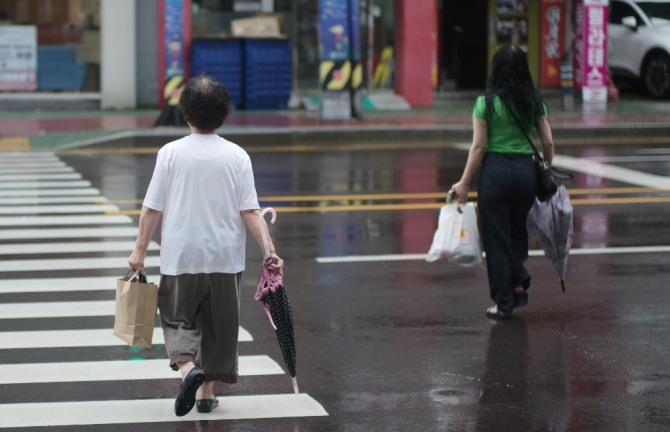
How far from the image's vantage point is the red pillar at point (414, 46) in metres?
26.6

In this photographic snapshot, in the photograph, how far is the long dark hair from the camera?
8.63 metres

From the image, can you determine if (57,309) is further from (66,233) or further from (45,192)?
(45,192)

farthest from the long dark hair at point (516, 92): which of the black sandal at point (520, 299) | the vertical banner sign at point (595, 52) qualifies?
the vertical banner sign at point (595, 52)

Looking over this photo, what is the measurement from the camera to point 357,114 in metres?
23.0

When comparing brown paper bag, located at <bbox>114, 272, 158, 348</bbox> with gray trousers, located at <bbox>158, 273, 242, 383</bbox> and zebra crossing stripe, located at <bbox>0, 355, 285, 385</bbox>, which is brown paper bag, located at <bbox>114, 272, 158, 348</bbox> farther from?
zebra crossing stripe, located at <bbox>0, 355, 285, 385</bbox>

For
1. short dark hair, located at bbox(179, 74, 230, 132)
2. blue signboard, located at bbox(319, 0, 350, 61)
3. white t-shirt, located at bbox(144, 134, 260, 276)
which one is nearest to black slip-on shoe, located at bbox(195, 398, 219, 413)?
white t-shirt, located at bbox(144, 134, 260, 276)

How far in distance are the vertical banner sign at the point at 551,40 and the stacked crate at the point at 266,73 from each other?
655cm

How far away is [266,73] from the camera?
25.2 m

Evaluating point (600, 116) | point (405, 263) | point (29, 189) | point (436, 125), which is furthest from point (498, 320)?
point (600, 116)

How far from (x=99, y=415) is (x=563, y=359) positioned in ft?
8.68

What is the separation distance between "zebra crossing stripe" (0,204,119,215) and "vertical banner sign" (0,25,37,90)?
12210mm

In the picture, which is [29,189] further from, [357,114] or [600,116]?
[600,116]

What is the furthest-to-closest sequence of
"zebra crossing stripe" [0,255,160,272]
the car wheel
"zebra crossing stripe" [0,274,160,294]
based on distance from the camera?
the car wheel, "zebra crossing stripe" [0,255,160,272], "zebra crossing stripe" [0,274,160,294]

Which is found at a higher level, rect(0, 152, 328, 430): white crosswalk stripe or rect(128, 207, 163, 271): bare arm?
rect(128, 207, 163, 271): bare arm
